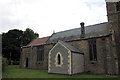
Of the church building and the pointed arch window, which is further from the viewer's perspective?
the pointed arch window

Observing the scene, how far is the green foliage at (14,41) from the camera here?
45.8 metres

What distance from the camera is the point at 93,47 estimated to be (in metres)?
18.7

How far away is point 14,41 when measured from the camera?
157 ft

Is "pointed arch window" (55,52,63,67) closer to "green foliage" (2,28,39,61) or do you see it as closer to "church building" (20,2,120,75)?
"church building" (20,2,120,75)

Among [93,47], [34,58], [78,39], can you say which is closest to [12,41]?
[34,58]

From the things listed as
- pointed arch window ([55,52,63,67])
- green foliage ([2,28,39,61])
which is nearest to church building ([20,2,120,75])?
pointed arch window ([55,52,63,67])

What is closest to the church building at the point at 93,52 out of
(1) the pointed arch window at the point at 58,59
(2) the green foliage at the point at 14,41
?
(1) the pointed arch window at the point at 58,59

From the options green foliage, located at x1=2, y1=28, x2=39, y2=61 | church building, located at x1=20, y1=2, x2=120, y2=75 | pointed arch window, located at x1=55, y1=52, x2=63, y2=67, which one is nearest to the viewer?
church building, located at x1=20, y1=2, x2=120, y2=75

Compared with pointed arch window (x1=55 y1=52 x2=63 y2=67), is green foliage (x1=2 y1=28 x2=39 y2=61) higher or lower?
higher

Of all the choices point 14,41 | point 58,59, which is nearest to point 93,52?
point 58,59

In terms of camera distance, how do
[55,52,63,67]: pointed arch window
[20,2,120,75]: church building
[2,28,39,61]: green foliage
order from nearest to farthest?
[20,2,120,75]: church building
[55,52,63,67]: pointed arch window
[2,28,39,61]: green foliage

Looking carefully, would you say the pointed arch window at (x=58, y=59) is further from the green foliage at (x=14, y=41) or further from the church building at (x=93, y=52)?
the green foliage at (x=14, y=41)

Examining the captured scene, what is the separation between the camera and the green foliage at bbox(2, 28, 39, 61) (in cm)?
4584

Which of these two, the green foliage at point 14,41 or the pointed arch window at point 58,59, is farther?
A: the green foliage at point 14,41
